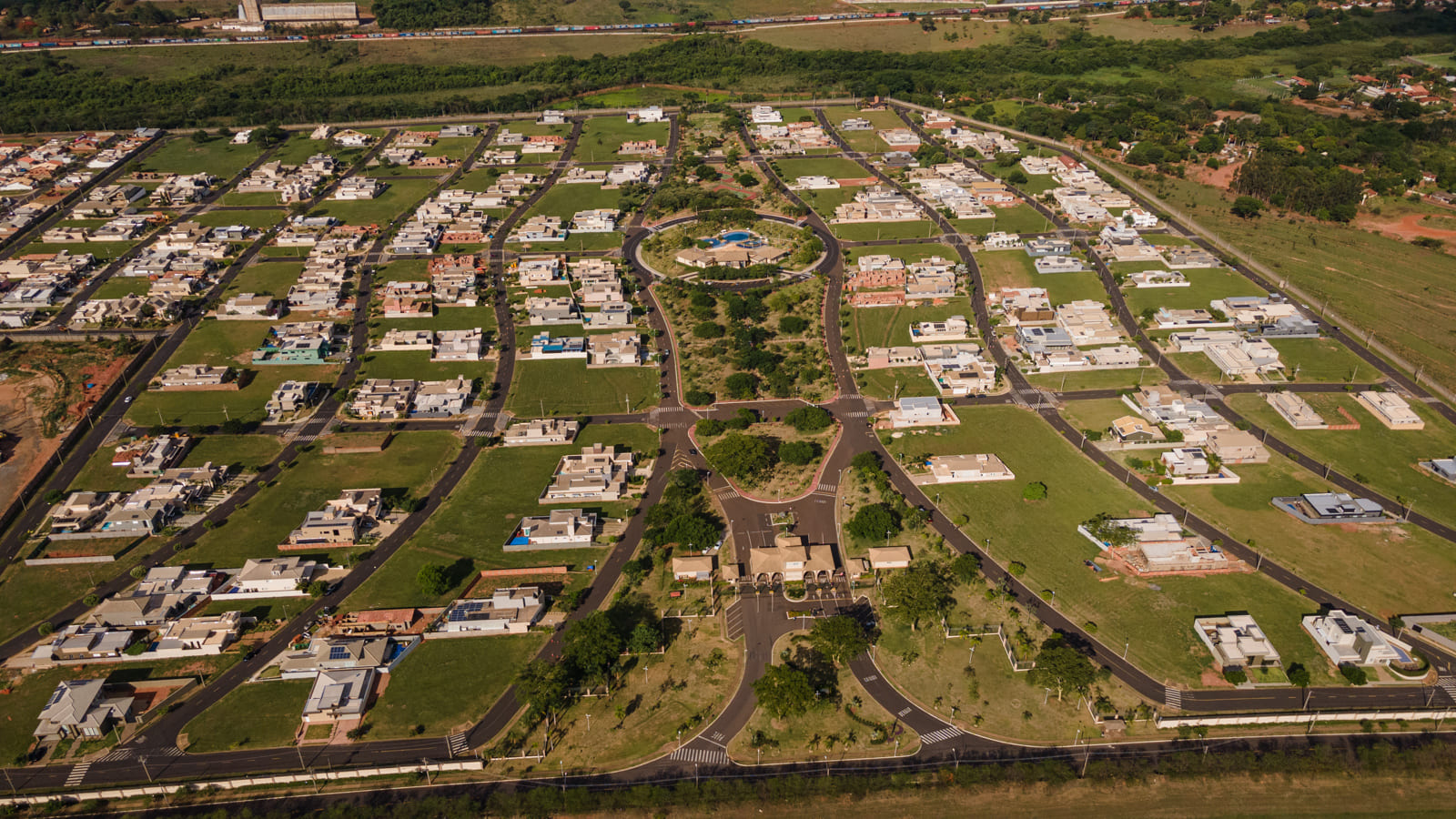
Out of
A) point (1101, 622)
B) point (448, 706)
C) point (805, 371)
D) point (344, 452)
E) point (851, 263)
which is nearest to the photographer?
point (448, 706)

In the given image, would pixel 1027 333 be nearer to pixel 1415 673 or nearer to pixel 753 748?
pixel 1415 673

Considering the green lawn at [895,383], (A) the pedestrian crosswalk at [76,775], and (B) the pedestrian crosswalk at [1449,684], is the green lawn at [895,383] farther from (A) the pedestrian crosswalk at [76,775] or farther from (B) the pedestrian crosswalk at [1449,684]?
(A) the pedestrian crosswalk at [76,775]

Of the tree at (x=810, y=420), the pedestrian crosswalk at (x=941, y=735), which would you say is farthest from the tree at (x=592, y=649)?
the tree at (x=810, y=420)

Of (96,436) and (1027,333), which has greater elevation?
(1027,333)

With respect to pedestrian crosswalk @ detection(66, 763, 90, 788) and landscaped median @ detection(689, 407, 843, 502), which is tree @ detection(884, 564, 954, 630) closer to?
landscaped median @ detection(689, 407, 843, 502)

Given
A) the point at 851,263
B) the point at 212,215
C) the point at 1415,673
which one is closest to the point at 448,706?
the point at 1415,673

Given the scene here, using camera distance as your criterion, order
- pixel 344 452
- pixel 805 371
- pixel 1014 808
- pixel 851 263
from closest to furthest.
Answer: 1. pixel 1014 808
2. pixel 344 452
3. pixel 805 371
4. pixel 851 263

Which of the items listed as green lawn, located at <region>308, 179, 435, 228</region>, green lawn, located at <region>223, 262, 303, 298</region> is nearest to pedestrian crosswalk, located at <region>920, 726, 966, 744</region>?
green lawn, located at <region>223, 262, 303, 298</region>
